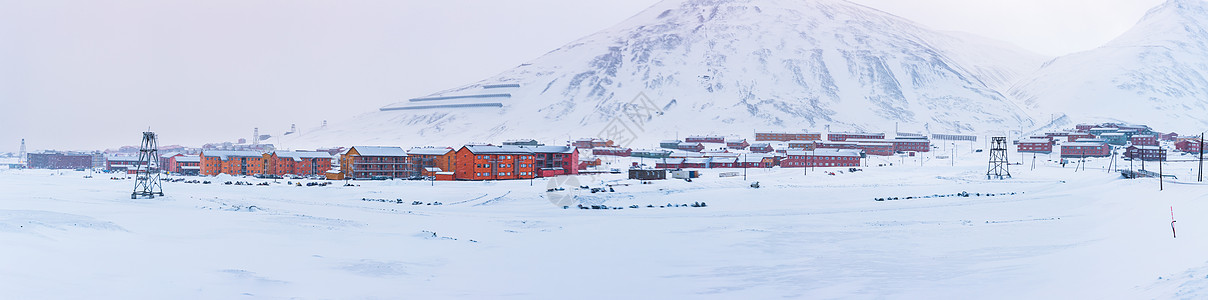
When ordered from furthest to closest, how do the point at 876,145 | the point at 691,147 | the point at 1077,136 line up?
the point at 1077,136 < the point at 691,147 < the point at 876,145

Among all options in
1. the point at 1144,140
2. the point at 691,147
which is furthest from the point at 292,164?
the point at 1144,140

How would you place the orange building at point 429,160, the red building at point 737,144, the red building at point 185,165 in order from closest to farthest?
the orange building at point 429,160
the red building at point 185,165
the red building at point 737,144

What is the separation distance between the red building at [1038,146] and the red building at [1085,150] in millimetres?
5069

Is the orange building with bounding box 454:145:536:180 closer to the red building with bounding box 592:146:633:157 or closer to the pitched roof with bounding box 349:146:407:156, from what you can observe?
the pitched roof with bounding box 349:146:407:156

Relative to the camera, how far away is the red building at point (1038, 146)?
93062mm

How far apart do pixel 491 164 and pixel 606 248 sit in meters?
33.9

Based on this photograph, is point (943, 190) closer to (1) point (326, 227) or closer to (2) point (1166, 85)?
(1) point (326, 227)

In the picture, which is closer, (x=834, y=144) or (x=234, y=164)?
(x=234, y=164)

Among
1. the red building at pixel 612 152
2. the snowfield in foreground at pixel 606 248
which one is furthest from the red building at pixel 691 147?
the snowfield in foreground at pixel 606 248

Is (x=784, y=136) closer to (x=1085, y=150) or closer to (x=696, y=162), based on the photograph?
(x=1085, y=150)

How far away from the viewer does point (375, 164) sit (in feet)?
195

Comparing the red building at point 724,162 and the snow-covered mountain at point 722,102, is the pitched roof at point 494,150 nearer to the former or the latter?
the red building at point 724,162

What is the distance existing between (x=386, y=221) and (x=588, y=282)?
16.1 meters

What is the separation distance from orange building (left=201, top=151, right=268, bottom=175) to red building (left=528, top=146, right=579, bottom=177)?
26.4 m
